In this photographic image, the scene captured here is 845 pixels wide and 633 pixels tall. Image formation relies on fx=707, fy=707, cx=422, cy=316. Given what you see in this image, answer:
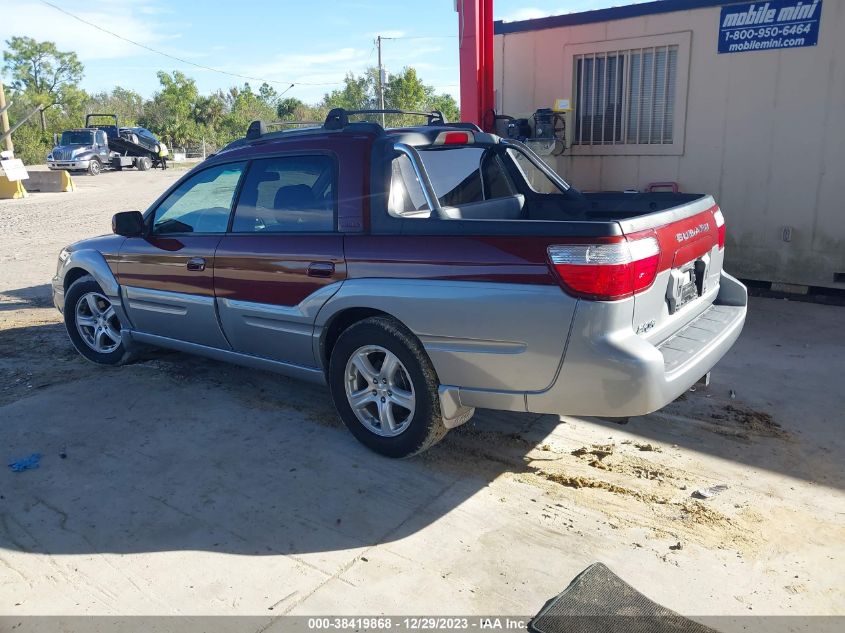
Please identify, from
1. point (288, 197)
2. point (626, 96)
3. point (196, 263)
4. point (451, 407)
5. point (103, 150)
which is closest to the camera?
point (451, 407)

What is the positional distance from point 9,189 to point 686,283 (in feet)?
76.4

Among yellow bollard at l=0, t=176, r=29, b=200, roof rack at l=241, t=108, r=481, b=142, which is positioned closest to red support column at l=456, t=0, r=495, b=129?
roof rack at l=241, t=108, r=481, b=142

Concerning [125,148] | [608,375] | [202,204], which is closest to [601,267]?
[608,375]

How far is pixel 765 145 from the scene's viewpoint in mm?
7438

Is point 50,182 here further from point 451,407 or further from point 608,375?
point 608,375

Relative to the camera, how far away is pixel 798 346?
19.2 ft

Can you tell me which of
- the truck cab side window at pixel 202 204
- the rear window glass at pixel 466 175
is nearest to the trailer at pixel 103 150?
the truck cab side window at pixel 202 204

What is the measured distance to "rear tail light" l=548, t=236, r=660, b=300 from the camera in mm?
3027

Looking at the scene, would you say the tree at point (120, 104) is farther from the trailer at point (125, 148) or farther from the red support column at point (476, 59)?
the red support column at point (476, 59)

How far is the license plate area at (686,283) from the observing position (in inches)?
137

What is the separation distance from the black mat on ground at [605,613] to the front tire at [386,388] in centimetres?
116

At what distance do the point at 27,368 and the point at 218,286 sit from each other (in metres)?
2.21

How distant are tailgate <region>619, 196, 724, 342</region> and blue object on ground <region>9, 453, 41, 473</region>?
335cm

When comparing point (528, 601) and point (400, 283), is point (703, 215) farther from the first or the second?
point (528, 601)
